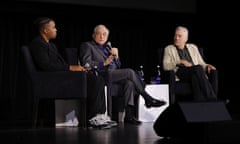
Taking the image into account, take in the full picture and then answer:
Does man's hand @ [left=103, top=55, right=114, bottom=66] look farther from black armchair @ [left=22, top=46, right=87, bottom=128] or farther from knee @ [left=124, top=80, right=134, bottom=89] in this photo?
black armchair @ [left=22, top=46, right=87, bottom=128]

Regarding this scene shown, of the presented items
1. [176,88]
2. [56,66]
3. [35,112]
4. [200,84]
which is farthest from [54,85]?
[200,84]

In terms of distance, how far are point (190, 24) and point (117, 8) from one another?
45.0 inches

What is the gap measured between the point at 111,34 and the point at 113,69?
5.36ft

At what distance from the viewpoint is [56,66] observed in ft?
11.7

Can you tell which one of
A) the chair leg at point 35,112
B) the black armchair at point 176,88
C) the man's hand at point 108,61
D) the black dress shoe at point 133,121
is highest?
the man's hand at point 108,61

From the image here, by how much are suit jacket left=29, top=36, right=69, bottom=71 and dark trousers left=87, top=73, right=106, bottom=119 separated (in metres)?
0.25

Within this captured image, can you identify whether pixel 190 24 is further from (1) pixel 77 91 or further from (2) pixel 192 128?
(2) pixel 192 128

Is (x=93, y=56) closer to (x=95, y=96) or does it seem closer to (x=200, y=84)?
(x=95, y=96)

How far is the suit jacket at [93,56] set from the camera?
4.09 meters

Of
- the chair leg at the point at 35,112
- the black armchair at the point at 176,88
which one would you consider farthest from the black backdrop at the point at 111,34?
the black armchair at the point at 176,88

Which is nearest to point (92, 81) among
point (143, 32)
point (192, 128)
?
point (192, 128)

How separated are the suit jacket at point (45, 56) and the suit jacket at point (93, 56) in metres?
0.45

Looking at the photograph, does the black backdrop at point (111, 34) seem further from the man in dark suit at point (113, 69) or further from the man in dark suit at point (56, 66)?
the man in dark suit at point (56, 66)

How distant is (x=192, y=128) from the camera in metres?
2.17
